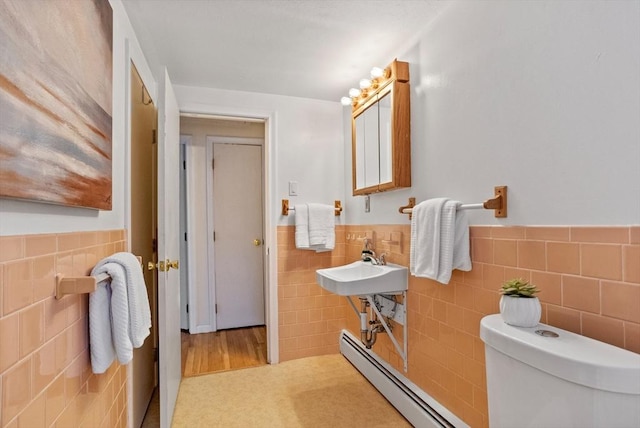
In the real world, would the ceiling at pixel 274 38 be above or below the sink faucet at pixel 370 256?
above

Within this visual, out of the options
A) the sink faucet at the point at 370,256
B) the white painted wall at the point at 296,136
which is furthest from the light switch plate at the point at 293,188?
the sink faucet at the point at 370,256

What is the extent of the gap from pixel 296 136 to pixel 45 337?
2052 millimetres

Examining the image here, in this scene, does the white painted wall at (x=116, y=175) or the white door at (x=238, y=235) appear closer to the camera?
the white painted wall at (x=116, y=175)

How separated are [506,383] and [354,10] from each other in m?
1.63

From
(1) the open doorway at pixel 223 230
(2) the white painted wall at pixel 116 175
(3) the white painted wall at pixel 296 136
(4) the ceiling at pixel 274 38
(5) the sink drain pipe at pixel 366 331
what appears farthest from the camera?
(1) the open doorway at pixel 223 230

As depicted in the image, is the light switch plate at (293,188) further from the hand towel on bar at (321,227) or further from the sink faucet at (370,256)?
the sink faucet at (370,256)

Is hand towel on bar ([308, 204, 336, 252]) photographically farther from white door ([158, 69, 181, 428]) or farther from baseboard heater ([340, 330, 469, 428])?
white door ([158, 69, 181, 428])

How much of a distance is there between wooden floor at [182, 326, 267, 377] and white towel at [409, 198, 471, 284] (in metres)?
1.69

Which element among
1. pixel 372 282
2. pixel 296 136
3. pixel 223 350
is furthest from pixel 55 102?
pixel 223 350

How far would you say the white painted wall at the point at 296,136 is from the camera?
234cm

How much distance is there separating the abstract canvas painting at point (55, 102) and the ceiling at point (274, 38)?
1.81 ft

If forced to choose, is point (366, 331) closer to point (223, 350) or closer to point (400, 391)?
point (400, 391)

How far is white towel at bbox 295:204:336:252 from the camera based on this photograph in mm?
2369

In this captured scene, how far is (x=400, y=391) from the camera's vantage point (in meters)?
1.79
